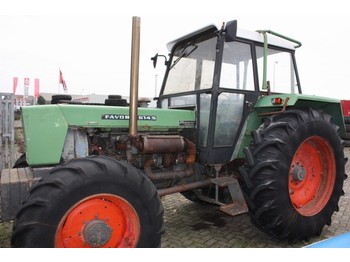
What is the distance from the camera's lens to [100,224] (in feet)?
7.95

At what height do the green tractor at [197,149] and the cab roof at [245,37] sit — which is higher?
the cab roof at [245,37]

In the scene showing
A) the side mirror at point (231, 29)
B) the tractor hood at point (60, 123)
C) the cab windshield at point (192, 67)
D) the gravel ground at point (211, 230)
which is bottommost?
the gravel ground at point (211, 230)

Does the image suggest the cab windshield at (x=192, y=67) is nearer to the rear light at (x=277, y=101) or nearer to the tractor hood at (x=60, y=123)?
the tractor hood at (x=60, y=123)

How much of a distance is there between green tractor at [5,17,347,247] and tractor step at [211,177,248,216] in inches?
0.5

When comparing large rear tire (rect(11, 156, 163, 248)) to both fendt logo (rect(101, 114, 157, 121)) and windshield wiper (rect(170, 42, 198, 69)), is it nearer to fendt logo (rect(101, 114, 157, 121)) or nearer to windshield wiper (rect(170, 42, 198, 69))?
fendt logo (rect(101, 114, 157, 121))

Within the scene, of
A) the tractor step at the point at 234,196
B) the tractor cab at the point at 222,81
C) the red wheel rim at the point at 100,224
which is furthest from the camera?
the tractor cab at the point at 222,81

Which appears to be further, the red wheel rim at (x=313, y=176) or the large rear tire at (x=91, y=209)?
the red wheel rim at (x=313, y=176)

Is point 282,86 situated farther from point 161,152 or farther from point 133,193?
point 133,193

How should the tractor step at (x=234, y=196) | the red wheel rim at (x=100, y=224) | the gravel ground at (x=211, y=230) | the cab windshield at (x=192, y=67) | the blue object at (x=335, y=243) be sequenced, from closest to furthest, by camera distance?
the blue object at (x=335, y=243) → the red wheel rim at (x=100, y=224) → the tractor step at (x=234, y=196) → the gravel ground at (x=211, y=230) → the cab windshield at (x=192, y=67)

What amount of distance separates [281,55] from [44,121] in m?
3.10

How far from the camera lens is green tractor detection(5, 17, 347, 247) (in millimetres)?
2414

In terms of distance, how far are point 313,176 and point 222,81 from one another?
1.66m

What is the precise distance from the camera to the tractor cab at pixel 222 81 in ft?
11.6

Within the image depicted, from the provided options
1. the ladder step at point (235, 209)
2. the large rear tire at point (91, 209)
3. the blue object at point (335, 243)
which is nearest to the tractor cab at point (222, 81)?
the ladder step at point (235, 209)
